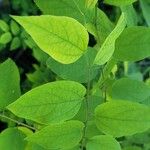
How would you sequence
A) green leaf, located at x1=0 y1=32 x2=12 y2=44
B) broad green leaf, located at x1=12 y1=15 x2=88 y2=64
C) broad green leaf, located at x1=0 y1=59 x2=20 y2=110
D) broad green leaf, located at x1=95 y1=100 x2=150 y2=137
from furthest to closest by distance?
green leaf, located at x1=0 y1=32 x2=12 y2=44
broad green leaf, located at x1=0 y1=59 x2=20 y2=110
broad green leaf, located at x1=95 y1=100 x2=150 y2=137
broad green leaf, located at x1=12 y1=15 x2=88 y2=64

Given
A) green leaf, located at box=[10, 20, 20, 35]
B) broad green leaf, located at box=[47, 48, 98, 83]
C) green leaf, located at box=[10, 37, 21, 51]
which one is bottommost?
green leaf, located at box=[10, 37, 21, 51]

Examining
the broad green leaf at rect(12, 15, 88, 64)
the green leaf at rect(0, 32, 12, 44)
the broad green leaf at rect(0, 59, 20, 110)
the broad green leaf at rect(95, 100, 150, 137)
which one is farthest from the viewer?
the green leaf at rect(0, 32, 12, 44)

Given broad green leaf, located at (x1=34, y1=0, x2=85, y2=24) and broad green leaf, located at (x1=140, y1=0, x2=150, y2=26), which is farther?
broad green leaf, located at (x1=140, y1=0, x2=150, y2=26)

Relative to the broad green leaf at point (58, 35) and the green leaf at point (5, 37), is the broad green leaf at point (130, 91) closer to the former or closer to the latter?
the broad green leaf at point (58, 35)

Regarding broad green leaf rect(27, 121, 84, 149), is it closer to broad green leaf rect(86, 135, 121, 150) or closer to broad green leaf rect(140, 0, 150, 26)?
broad green leaf rect(86, 135, 121, 150)

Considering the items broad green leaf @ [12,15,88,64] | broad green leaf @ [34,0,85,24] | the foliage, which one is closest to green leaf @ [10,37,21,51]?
the foliage

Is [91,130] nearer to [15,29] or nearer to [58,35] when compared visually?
[58,35]

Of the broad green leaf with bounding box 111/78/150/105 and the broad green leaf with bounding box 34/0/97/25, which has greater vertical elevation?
the broad green leaf with bounding box 34/0/97/25

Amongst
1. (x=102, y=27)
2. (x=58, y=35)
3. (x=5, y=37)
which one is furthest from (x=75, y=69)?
(x=5, y=37)

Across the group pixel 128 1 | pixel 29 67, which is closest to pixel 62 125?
pixel 128 1

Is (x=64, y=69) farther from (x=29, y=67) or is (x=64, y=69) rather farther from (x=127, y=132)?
(x=29, y=67)
